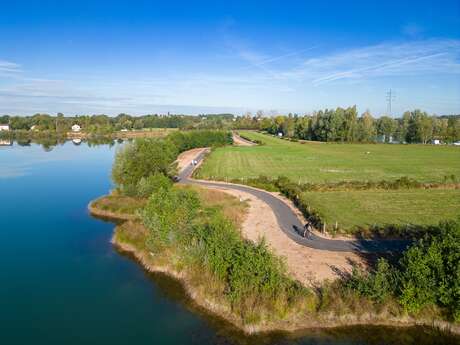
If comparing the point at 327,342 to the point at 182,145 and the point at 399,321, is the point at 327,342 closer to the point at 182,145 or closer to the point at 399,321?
the point at 399,321

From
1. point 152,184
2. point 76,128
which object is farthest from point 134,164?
point 76,128

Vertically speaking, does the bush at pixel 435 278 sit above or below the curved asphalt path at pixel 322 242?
above

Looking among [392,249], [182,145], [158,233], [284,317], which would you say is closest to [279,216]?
[392,249]

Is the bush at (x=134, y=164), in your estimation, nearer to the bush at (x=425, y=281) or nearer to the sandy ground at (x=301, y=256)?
the sandy ground at (x=301, y=256)

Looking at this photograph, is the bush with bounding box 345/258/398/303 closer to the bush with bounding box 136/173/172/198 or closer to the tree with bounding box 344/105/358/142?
the bush with bounding box 136/173/172/198

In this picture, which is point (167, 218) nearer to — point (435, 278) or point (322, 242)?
point (322, 242)

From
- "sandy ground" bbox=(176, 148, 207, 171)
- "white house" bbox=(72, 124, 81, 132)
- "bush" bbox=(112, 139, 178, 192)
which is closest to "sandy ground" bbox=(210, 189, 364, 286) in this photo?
"bush" bbox=(112, 139, 178, 192)

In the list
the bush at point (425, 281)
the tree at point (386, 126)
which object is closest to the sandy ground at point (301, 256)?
the bush at point (425, 281)
